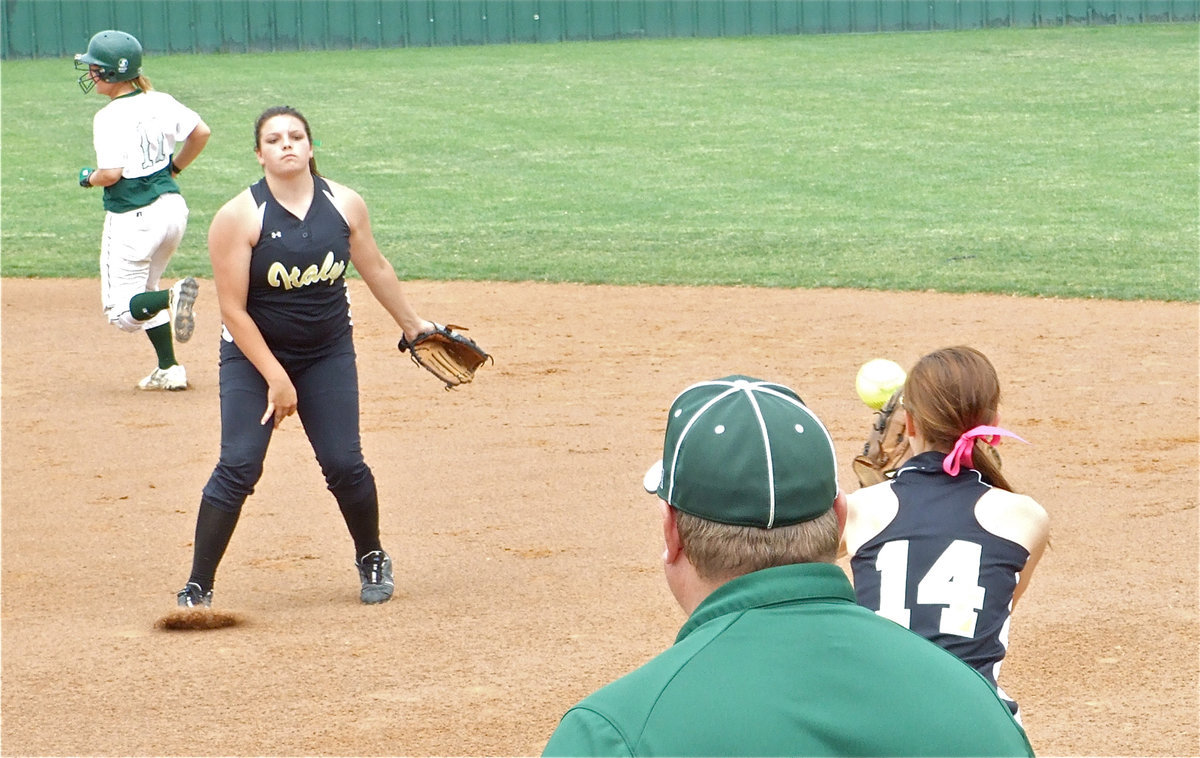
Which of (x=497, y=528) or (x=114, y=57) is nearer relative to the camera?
(x=497, y=528)

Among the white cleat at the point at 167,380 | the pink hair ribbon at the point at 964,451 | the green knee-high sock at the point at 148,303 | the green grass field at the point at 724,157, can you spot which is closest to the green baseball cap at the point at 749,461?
the pink hair ribbon at the point at 964,451

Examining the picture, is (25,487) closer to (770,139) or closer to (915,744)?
(915,744)

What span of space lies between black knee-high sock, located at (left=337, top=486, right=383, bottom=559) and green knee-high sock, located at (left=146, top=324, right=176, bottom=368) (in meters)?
3.87

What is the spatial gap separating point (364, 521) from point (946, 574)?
9.46 feet

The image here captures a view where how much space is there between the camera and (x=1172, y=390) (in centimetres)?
831

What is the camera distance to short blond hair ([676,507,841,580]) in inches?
68.6

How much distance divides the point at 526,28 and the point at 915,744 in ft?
110

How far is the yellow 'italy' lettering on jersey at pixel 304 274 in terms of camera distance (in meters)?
5.16

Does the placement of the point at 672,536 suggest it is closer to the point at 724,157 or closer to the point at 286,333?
the point at 286,333

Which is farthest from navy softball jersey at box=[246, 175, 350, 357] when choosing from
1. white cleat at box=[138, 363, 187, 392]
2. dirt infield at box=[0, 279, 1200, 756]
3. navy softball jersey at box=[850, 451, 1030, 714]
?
white cleat at box=[138, 363, 187, 392]

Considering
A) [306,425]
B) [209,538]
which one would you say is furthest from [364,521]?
[209,538]

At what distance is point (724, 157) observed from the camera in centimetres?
2081

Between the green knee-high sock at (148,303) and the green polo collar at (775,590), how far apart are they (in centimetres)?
744

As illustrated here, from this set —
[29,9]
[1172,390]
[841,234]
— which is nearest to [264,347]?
[1172,390]
